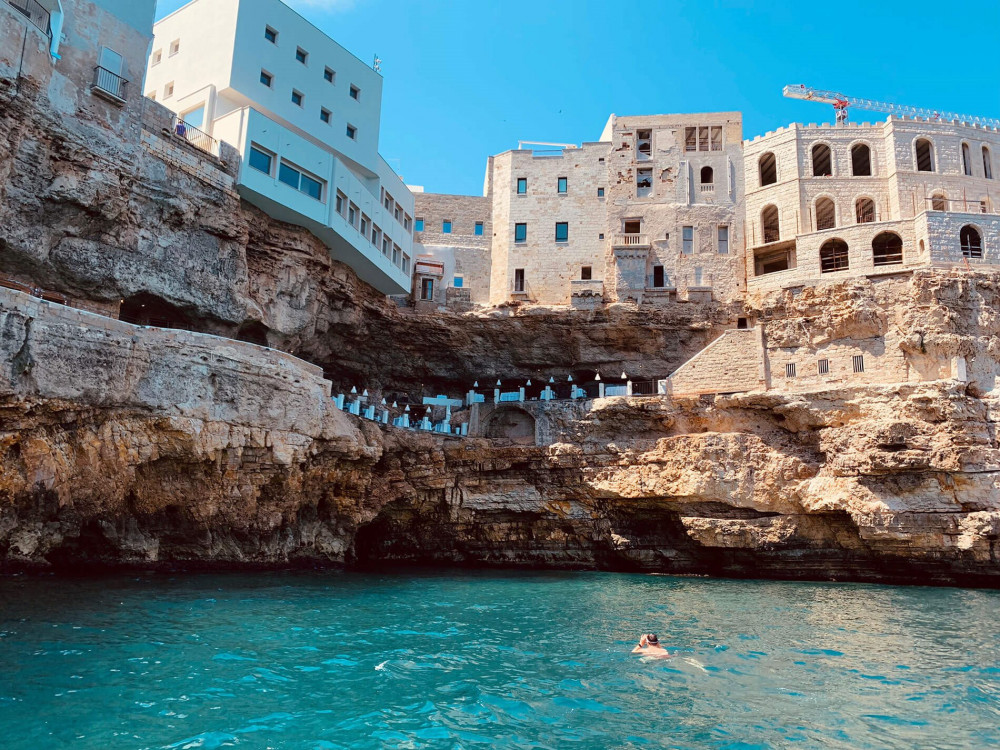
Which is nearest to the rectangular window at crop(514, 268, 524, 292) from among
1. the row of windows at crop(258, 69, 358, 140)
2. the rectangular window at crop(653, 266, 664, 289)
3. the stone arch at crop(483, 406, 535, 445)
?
the rectangular window at crop(653, 266, 664, 289)

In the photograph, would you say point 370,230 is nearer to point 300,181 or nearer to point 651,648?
point 300,181

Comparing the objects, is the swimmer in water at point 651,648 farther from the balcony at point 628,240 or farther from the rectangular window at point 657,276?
the balcony at point 628,240

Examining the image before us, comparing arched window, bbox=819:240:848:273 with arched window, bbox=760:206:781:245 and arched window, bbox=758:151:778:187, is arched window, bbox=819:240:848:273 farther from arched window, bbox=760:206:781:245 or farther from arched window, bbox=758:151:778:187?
arched window, bbox=758:151:778:187

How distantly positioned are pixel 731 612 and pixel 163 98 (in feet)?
96.3

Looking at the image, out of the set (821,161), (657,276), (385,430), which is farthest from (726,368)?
(821,161)

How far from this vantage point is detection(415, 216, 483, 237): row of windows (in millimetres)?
44062

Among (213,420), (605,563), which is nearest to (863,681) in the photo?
(213,420)

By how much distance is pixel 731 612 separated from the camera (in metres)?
19.9

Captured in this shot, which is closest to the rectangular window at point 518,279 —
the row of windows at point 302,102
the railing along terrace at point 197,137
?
the row of windows at point 302,102

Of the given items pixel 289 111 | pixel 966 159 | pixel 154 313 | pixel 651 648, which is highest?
pixel 966 159

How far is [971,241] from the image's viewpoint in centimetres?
3356

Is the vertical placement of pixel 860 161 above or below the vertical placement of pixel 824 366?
above

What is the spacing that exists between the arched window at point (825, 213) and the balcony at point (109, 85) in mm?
32472

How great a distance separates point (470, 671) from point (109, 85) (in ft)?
69.6
